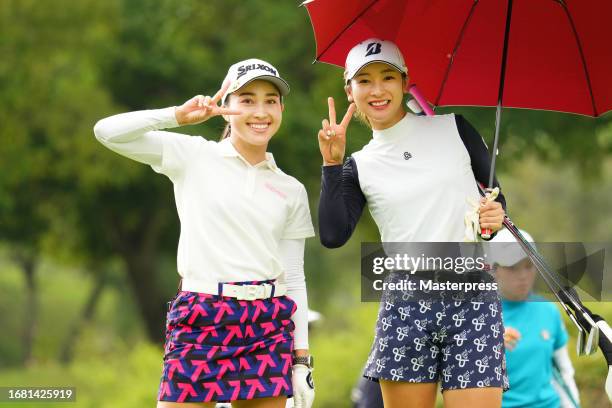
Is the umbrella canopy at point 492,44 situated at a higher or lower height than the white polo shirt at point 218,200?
higher

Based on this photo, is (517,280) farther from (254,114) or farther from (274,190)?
A: (254,114)

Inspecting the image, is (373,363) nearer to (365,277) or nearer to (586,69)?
(365,277)

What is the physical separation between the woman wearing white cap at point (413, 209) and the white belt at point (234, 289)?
1.14ft

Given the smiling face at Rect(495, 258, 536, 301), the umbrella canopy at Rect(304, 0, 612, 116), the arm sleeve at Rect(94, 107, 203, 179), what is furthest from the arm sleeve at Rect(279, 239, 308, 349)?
the smiling face at Rect(495, 258, 536, 301)

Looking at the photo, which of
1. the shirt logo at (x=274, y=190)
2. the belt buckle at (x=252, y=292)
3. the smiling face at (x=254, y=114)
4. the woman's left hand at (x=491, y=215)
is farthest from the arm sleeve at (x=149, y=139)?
the woman's left hand at (x=491, y=215)

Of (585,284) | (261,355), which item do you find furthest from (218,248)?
(585,284)

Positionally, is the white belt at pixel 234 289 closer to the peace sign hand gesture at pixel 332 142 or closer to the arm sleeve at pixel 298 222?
the arm sleeve at pixel 298 222

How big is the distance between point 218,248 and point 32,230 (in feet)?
47.1

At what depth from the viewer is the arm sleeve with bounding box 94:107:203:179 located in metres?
4.48

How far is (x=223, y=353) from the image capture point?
4.42m

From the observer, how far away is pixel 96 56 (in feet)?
52.6

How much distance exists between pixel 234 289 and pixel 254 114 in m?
0.78

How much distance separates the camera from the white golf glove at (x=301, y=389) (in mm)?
4543

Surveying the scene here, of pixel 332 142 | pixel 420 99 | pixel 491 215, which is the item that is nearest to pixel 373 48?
pixel 420 99
